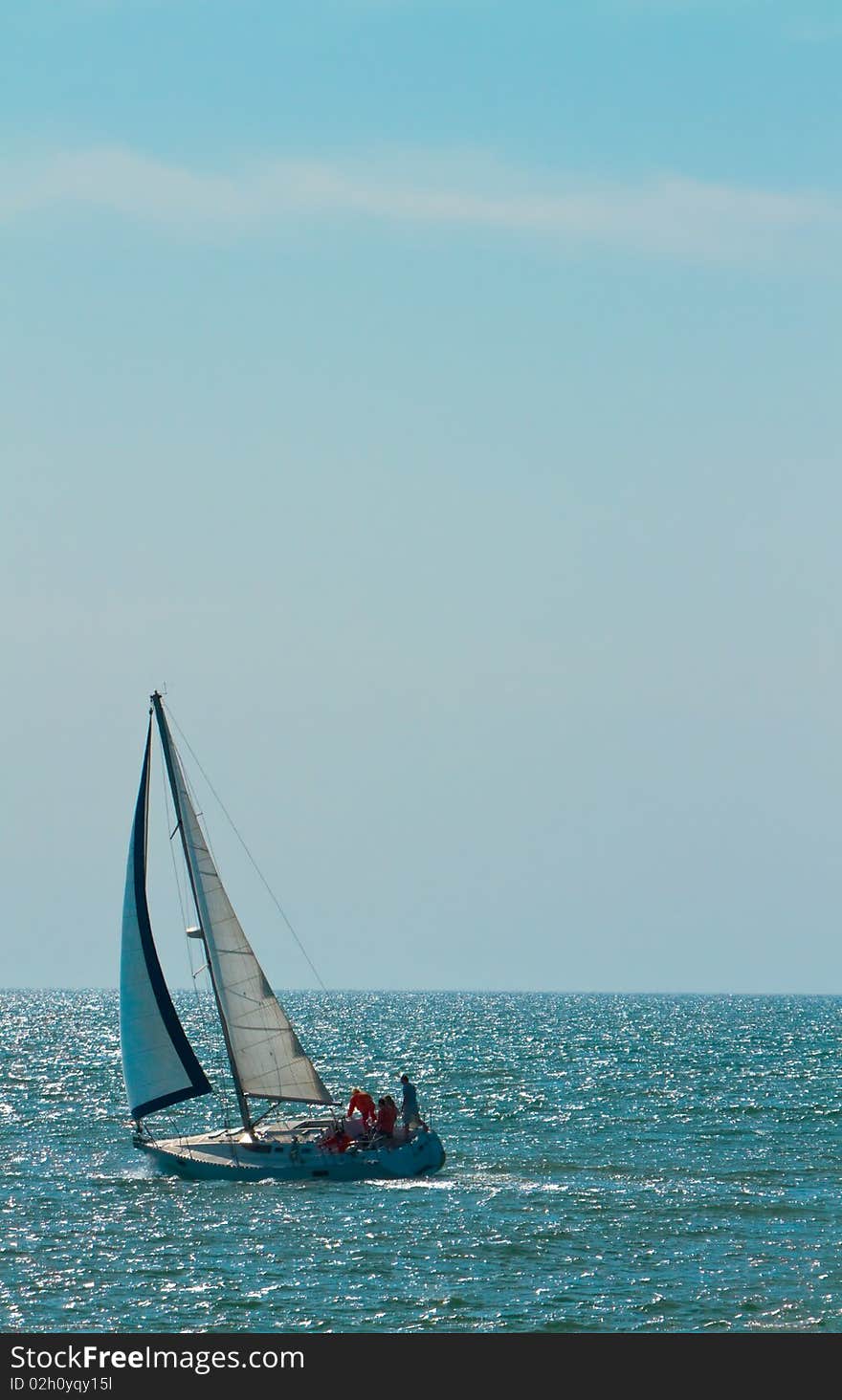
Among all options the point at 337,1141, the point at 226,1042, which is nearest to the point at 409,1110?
the point at 337,1141

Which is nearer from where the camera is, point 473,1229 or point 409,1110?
point 473,1229

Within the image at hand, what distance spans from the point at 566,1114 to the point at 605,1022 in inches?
4461

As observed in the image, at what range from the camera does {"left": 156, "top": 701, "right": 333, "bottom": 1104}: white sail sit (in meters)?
47.8

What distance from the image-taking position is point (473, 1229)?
39.7m

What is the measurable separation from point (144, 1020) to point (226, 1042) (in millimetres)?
2016

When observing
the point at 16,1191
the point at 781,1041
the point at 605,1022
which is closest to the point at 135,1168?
the point at 16,1191

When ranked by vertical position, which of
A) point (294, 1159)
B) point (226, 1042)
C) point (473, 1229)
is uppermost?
point (226, 1042)

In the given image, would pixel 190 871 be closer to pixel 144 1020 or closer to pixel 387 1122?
pixel 144 1020

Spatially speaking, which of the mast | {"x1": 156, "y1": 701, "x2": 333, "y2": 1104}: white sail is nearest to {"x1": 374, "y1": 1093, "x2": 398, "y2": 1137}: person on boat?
{"x1": 156, "y1": 701, "x2": 333, "y2": 1104}: white sail

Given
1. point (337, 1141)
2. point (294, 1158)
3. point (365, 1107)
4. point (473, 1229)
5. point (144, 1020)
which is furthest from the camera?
point (144, 1020)

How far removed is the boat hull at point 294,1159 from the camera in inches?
1786

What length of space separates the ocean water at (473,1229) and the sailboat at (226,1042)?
0.85 m
